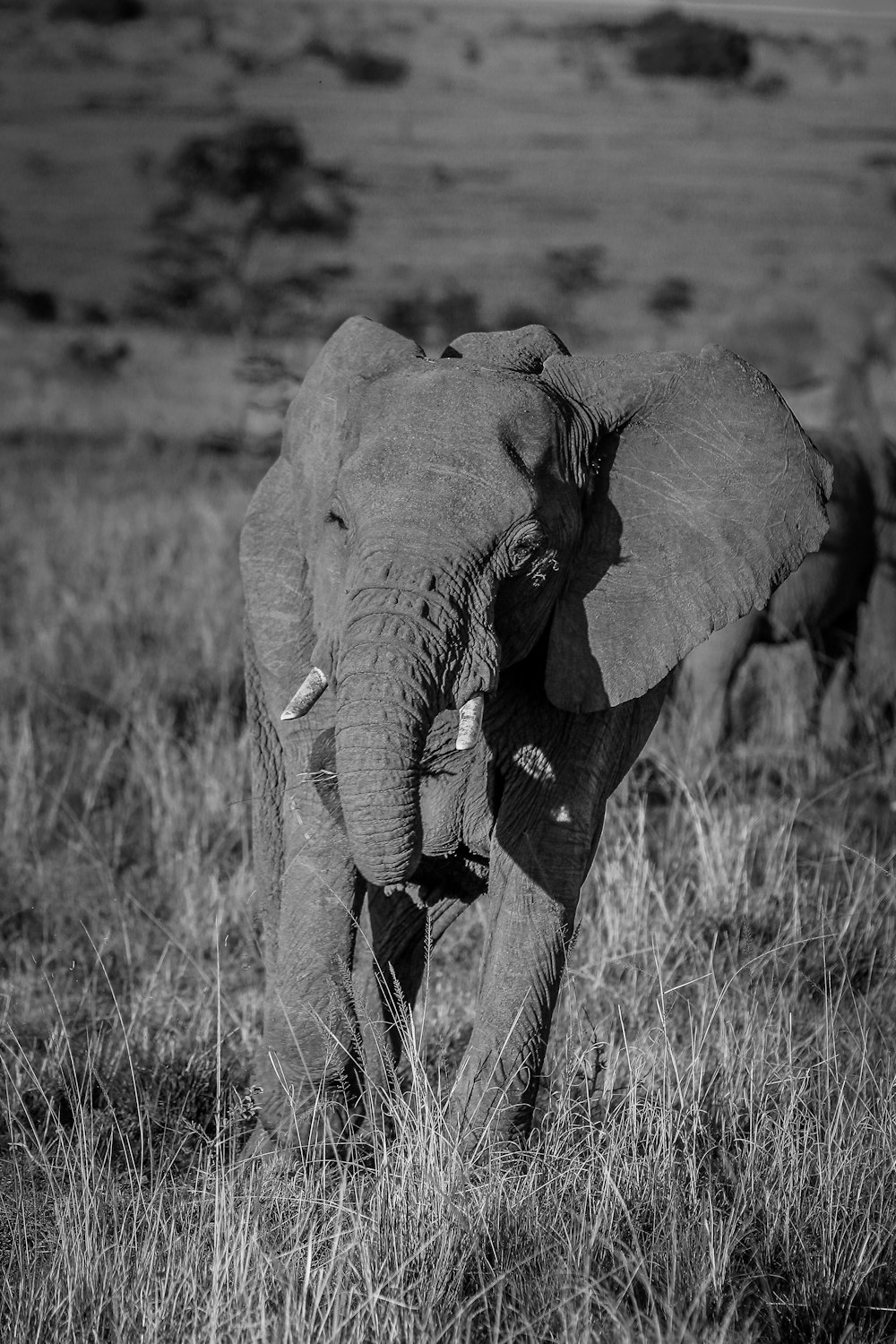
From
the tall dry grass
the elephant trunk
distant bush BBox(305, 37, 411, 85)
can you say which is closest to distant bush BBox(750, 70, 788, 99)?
distant bush BBox(305, 37, 411, 85)

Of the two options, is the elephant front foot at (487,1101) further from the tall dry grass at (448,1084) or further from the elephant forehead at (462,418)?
the elephant forehead at (462,418)

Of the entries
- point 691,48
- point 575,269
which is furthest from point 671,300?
point 691,48

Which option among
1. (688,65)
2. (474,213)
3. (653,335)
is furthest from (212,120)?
(653,335)

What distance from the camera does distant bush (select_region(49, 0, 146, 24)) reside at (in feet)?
164

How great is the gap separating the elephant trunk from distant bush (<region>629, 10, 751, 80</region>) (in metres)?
43.9

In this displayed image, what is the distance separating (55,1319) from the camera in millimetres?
2721

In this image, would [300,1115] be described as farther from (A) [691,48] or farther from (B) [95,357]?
(A) [691,48]

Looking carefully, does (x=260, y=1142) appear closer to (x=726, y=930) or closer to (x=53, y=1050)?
(x=53, y=1050)

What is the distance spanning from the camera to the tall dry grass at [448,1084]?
2744 millimetres

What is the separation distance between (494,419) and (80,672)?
4.73 metres

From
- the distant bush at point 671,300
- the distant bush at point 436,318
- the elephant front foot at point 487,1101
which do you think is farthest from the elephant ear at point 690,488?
the distant bush at point 671,300

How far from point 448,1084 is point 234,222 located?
27764mm

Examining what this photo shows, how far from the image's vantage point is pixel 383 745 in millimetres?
2611

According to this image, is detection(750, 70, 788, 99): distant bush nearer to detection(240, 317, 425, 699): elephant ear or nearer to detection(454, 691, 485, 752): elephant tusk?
detection(240, 317, 425, 699): elephant ear
